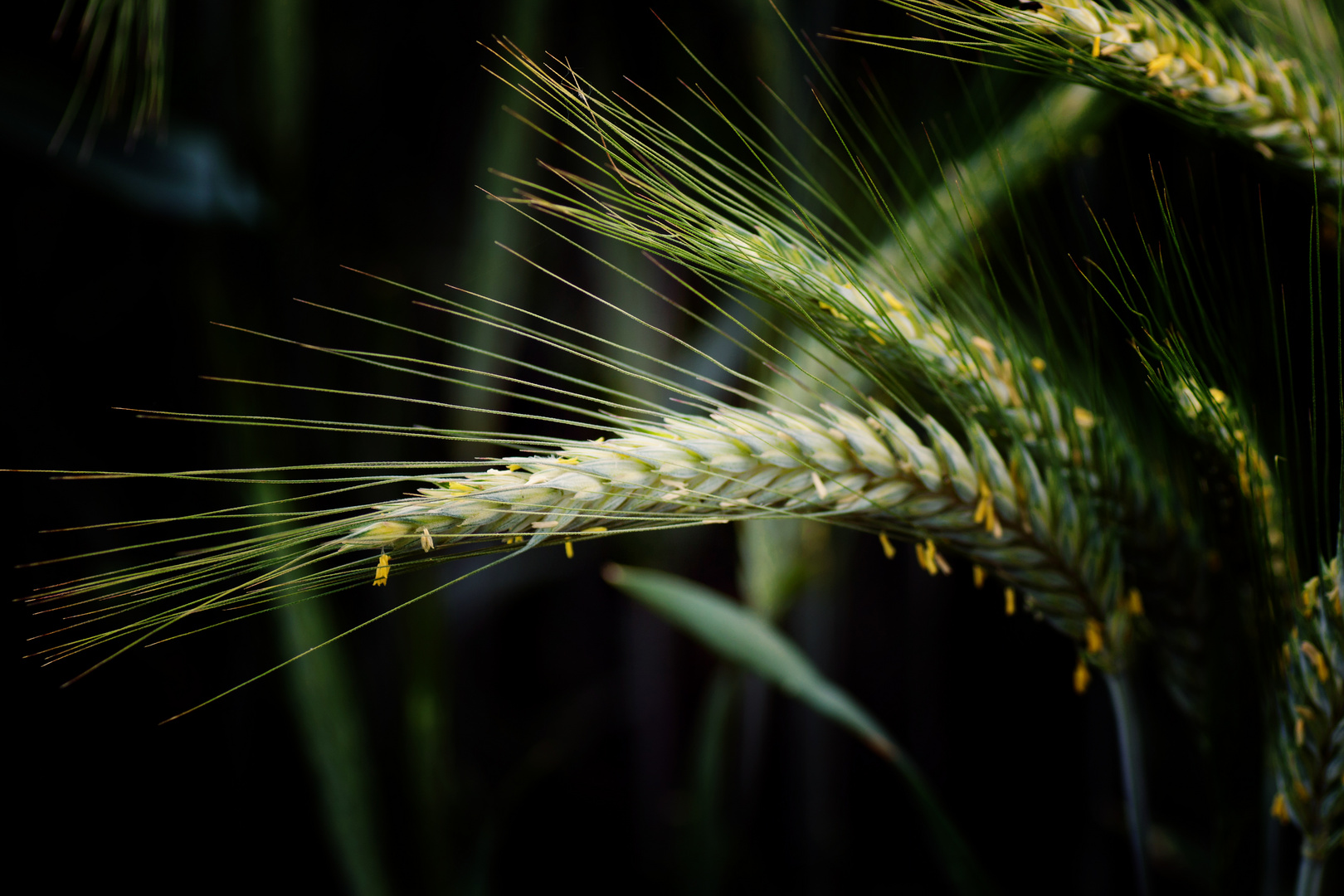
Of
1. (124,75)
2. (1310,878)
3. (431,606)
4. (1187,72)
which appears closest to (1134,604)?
(1310,878)

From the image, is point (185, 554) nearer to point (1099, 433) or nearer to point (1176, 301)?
point (1099, 433)

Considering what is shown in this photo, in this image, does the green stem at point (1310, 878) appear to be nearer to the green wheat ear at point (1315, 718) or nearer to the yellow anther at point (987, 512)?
the green wheat ear at point (1315, 718)

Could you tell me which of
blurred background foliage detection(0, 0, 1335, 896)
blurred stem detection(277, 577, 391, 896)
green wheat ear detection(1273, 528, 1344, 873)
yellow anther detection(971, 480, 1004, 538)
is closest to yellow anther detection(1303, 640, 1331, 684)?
green wheat ear detection(1273, 528, 1344, 873)

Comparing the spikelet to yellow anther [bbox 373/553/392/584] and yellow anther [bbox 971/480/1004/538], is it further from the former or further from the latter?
yellow anther [bbox 373/553/392/584]

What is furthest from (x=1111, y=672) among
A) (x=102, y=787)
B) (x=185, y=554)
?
(x=102, y=787)

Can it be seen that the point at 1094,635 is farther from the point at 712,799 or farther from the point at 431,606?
the point at 431,606
